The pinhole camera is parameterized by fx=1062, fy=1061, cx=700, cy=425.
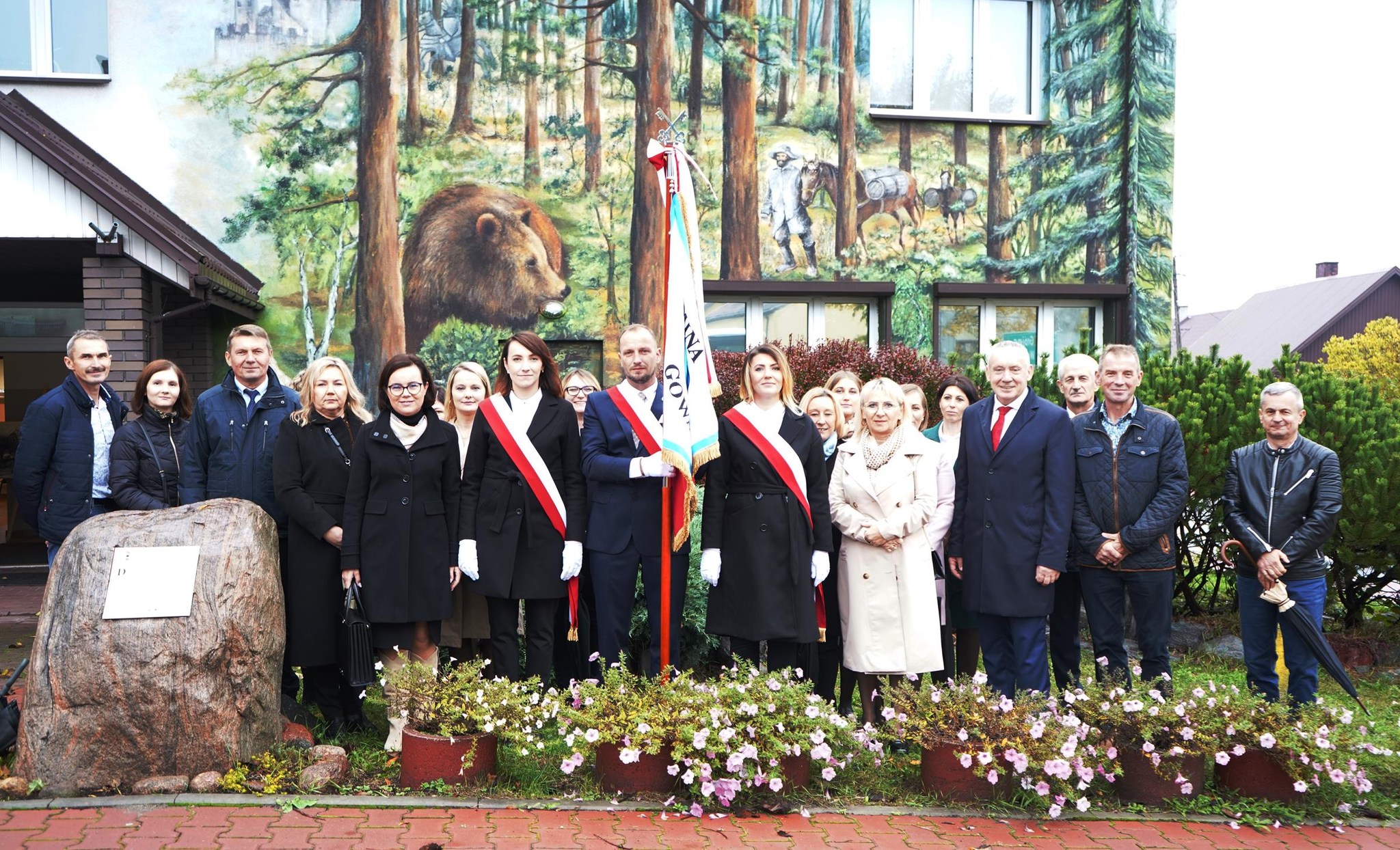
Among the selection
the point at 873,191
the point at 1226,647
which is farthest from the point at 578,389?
the point at 873,191

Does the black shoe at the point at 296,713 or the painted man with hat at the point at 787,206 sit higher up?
the painted man with hat at the point at 787,206

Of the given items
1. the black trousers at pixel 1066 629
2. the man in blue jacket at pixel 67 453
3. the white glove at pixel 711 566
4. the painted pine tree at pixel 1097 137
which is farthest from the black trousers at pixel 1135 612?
the painted pine tree at pixel 1097 137

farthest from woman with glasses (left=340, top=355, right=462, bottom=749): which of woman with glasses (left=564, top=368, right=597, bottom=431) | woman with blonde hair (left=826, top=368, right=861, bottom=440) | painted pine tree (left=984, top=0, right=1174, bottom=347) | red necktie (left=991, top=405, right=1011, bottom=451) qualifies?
painted pine tree (left=984, top=0, right=1174, bottom=347)

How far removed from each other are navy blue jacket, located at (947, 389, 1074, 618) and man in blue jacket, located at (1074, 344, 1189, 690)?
0.69ft

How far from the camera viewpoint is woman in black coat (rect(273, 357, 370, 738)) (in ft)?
17.7

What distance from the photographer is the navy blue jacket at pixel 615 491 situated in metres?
5.54

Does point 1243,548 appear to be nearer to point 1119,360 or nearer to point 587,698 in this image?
point 1119,360

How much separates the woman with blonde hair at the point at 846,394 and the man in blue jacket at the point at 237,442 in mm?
3090

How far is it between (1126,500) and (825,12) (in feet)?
27.5

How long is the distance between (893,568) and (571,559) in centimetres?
167

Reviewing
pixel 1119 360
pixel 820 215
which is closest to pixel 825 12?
pixel 820 215

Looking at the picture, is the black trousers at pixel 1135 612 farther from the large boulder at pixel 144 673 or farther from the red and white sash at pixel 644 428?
the large boulder at pixel 144 673

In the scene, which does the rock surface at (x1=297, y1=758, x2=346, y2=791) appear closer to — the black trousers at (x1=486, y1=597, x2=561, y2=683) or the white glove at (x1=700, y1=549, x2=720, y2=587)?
the black trousers at (x1=486, y1=597, x2=561, y2=683)

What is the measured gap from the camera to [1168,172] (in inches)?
505
